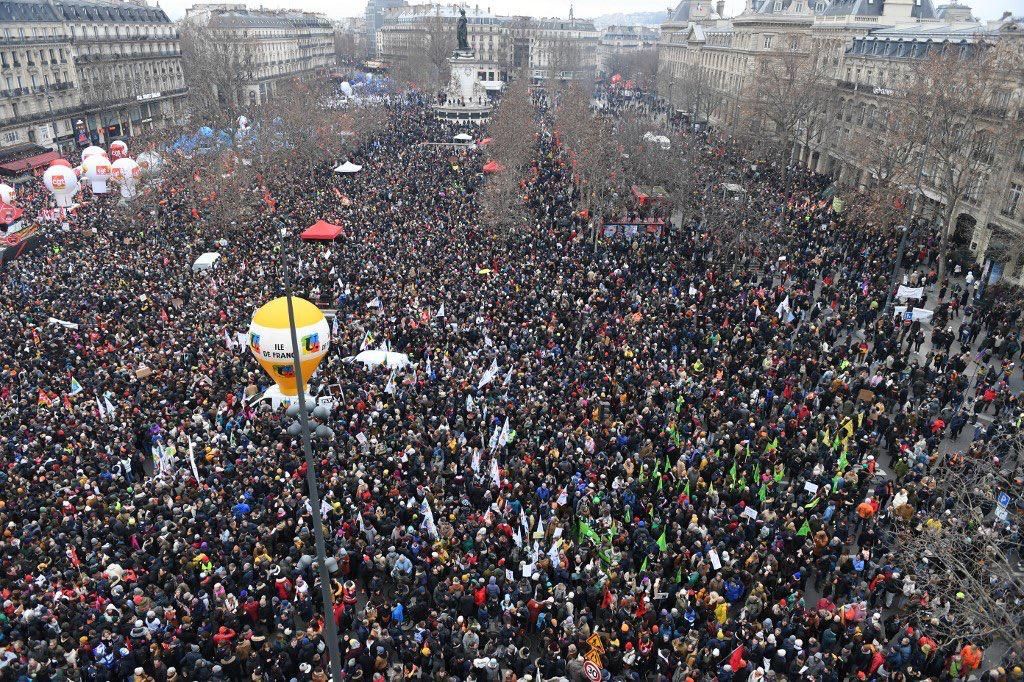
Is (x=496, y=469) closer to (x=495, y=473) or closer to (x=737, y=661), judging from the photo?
(x=495, y=473)

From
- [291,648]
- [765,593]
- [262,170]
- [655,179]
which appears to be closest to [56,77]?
[262,170]

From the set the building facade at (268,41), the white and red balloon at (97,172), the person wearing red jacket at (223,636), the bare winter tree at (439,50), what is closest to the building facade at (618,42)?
the bare winter tree at (439,50)

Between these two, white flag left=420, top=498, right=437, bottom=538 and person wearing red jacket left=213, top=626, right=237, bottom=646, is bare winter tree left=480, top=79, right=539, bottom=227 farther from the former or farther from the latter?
person wearing red jacket left=213, top=626, right=237, bottom=646

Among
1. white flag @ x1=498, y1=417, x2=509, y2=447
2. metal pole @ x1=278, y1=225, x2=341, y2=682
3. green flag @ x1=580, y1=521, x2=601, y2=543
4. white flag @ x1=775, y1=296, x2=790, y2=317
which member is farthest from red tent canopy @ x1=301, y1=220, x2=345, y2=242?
metal pole @ x1=278, y1=225, x2=341, y2=682

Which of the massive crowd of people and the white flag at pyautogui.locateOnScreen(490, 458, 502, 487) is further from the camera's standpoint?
Answer: the white flag at pyautogui.locateOnScreen(490, 458, 502, 487)

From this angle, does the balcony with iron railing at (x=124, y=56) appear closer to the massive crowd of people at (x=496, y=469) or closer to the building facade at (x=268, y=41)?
the building facade at (x=268, y=41)
